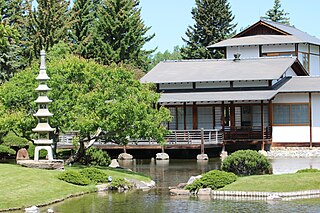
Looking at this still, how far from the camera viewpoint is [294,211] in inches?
856

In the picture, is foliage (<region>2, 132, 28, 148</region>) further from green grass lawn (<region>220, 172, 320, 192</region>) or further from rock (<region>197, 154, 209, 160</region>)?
green grass lawn (<region>220, 172, 320, 192</region>)

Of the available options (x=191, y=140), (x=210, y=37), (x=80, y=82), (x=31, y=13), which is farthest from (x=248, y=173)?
(x=210, y=37)

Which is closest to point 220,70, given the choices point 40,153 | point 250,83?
point 250,83

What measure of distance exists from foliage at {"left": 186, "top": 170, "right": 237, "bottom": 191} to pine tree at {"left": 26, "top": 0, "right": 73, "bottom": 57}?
39.1 metres

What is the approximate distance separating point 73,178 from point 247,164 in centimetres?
750

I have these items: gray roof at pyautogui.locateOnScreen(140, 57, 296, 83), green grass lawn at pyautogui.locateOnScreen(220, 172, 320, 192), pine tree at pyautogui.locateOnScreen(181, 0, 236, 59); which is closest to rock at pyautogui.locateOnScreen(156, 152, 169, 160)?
gray roof at pyautogui.locateOnScreen(140, 57, 296, 83)

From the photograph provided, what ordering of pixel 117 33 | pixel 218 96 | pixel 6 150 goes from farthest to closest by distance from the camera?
pixel 117 33 → pixel 218 96 → pixel 6 150

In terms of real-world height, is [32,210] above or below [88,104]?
below

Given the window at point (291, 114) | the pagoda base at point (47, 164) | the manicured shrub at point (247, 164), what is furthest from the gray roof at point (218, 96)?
the pagoda base at point (47, 164)

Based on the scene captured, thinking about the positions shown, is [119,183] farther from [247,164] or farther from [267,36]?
[267,36]

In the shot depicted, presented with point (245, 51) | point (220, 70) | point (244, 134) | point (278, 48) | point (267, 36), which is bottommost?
point (244, 134)

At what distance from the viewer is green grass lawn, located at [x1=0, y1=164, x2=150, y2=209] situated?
23.7 meters

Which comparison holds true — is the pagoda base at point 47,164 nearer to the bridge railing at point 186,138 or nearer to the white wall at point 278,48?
the bridge railing at point 186,138

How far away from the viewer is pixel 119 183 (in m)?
28.0
